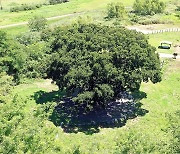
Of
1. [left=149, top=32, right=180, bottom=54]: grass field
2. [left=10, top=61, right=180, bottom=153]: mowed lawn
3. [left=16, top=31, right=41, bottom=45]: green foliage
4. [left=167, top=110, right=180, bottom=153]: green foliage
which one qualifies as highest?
[left=16, top=31, right=41, bottom=45]: green foliage

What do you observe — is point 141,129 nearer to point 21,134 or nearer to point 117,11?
point 21,134

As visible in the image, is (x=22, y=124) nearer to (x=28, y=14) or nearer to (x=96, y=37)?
(x=96, y=37)

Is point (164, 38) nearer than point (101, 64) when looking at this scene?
No

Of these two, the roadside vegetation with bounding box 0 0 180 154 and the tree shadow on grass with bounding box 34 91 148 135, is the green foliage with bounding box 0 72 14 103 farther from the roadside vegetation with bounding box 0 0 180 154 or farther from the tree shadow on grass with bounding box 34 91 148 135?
the tree shadow on grass with bounding box 34 91 148 135

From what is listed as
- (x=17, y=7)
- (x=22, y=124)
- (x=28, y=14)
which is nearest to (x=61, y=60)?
(x=22, y=124)

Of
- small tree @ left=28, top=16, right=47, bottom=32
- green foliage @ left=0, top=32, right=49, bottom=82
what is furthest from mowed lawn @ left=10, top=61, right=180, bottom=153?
small tree @ left=28, top=16, right=47, bottom=32

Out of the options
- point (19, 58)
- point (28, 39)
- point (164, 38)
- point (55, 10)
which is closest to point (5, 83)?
point (19, 58)

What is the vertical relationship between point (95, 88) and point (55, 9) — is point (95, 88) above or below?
below

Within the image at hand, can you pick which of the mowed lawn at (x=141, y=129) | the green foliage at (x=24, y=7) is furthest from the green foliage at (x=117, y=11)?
the mowed lawn at (x=141, y=129)
